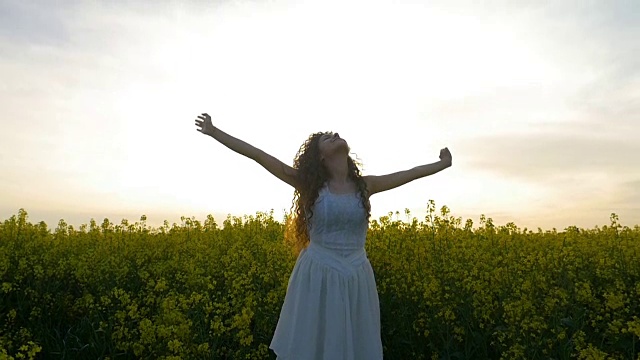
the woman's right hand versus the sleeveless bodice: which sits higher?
the woman's right hand

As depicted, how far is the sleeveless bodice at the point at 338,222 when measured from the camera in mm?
4422

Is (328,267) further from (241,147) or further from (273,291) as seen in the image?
(273,291)

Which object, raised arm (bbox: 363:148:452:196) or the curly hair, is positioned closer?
the curly hair

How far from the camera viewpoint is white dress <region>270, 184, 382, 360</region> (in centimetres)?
437

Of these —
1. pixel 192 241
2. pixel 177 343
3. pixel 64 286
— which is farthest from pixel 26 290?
pixel 177 343

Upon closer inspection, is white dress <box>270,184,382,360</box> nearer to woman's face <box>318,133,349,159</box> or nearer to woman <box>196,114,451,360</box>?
woman <box>196,114,451,360</box>

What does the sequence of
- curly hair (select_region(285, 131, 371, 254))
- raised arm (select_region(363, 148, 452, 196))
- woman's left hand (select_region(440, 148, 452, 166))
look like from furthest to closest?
woman's left hand (select_region(440, 148, 452, 166))
raised arm (select_region(363, 148, 452, 196))
curly hair (select_region(285, 131, 371, 254))

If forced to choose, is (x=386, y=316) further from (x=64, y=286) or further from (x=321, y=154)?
(x=64, y=286)

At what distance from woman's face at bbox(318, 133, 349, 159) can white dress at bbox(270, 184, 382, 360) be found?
302mm

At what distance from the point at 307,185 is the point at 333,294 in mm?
783

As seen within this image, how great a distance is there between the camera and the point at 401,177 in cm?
503

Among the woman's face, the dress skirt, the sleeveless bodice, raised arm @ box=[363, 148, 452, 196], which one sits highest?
the woman's face

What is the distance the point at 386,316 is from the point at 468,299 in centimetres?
83

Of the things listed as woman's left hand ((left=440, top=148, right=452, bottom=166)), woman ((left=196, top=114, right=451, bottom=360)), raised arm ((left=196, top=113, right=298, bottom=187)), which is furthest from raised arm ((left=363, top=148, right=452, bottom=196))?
raised arm ((left=196, top=113, right=298, bottom=187))
